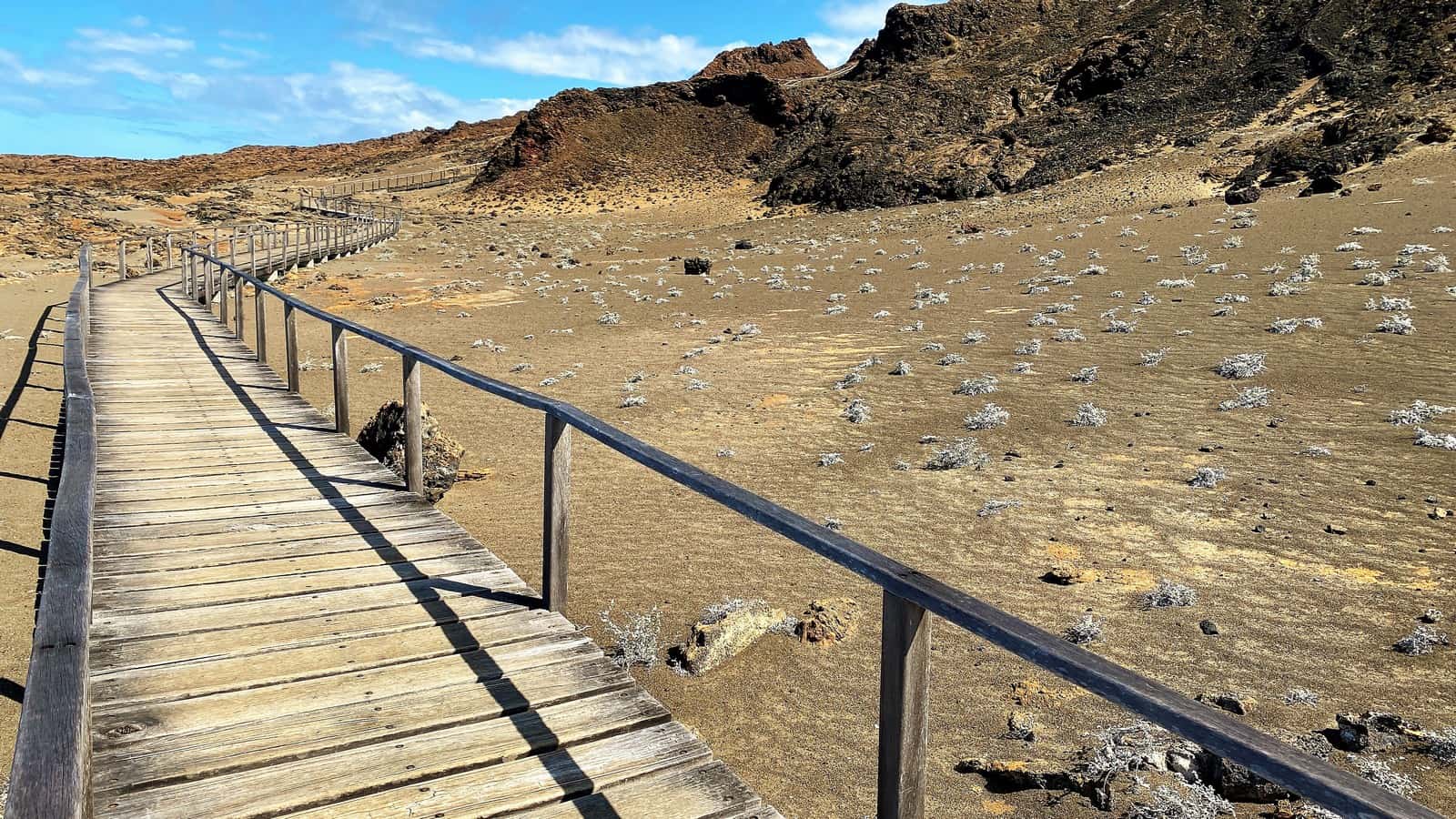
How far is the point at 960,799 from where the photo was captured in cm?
426

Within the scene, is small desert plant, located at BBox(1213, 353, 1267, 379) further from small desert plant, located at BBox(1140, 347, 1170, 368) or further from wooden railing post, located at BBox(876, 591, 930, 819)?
wooden railing post, located at BBox(876, 591, 930, 819)

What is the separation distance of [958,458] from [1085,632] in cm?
344

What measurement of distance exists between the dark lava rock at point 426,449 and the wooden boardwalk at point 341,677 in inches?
84.2

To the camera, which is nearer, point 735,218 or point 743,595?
point 743,595

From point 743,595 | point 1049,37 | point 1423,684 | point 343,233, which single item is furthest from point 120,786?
point 1049,37

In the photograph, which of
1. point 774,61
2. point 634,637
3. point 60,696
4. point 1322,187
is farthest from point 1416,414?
point 774,61

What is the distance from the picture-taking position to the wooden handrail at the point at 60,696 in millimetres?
1682

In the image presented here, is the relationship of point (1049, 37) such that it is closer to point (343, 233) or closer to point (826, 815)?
point (343, 233)

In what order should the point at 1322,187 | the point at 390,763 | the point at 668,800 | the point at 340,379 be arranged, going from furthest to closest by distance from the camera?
the point at 1322,187
the point at 340,379
the point at 390,763
the point at 668,800

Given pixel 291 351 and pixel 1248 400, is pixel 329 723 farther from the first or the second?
pixel 1248 400

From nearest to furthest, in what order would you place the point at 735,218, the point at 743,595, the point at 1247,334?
the point at 743,595
the point at 1247,334
the point at 735,218

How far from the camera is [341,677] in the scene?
3.70 m

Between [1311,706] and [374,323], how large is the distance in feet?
59.2

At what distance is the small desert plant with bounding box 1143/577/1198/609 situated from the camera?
5883mm
